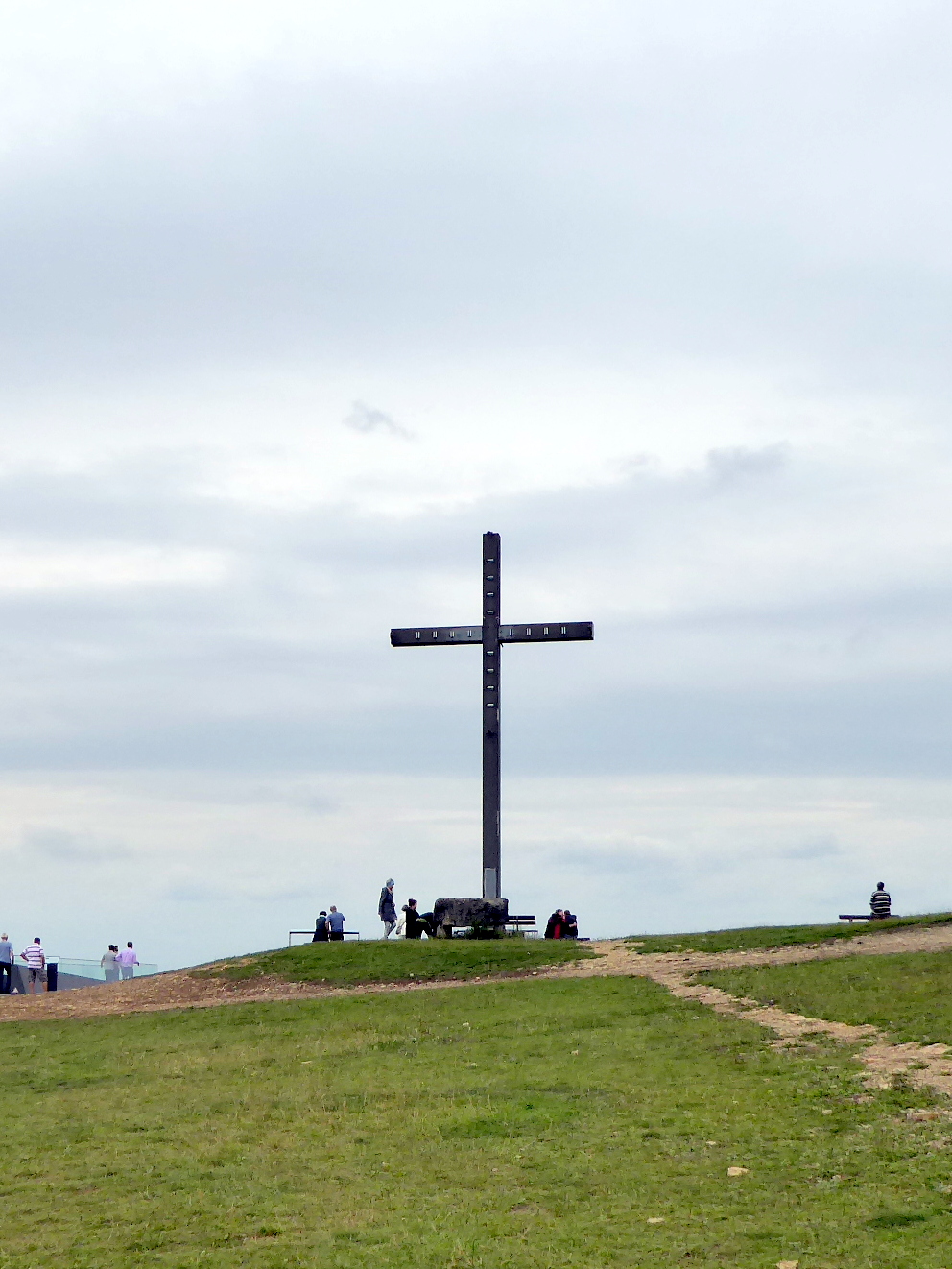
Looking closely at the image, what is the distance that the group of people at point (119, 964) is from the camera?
36.7 m

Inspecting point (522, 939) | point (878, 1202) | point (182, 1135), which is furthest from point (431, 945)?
point (878, 1202)

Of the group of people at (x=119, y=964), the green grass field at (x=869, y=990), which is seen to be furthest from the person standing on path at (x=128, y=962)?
the green grass field at (x=869, y=990)

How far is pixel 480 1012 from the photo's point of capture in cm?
2184

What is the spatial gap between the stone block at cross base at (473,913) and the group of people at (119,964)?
917cm

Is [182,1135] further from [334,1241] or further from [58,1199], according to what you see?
[334,1241]

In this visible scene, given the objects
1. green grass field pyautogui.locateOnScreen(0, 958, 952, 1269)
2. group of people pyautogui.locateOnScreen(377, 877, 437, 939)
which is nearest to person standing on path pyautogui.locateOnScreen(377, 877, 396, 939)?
group of people pyautogui.locateOnScreen(377, 877, 437, 939)

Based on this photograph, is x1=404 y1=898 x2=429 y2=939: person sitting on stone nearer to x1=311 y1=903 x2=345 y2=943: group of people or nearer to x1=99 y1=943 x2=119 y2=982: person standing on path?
x1=311 y1=903 x2=345 y2=943: group of people

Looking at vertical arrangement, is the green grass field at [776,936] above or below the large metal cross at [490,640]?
below

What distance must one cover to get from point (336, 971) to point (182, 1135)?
13090 mm

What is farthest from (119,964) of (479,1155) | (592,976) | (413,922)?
(479,1155)

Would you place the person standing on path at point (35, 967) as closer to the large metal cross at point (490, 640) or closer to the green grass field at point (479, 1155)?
the large metal cross at point (490, 640)

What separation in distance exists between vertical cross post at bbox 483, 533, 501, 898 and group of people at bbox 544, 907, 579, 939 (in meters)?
1.62

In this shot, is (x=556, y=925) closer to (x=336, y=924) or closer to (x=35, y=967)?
(x=336, y=924)

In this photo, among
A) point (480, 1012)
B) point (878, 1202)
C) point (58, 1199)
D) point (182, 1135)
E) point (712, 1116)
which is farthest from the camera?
point (480, 1012)
